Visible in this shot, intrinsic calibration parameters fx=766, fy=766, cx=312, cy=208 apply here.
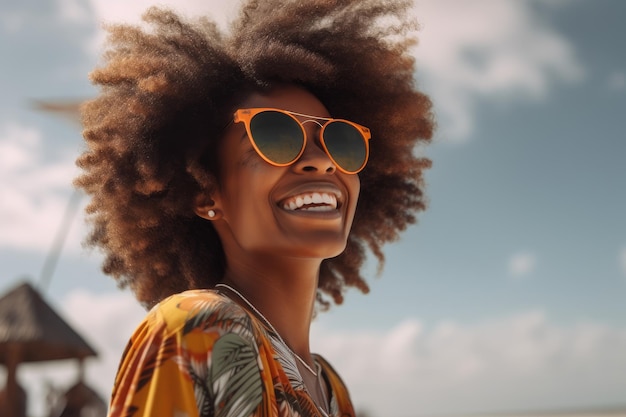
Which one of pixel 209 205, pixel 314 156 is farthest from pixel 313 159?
pixel 209 205

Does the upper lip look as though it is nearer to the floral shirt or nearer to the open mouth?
the open mouth

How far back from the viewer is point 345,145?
299 centimetres

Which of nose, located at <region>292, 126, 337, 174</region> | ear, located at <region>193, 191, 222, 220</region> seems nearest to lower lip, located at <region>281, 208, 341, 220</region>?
nose, located at <region>292, 126, 337, 174</region>

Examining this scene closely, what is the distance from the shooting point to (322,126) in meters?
2.99

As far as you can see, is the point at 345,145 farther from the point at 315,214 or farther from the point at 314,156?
the point at 315,214

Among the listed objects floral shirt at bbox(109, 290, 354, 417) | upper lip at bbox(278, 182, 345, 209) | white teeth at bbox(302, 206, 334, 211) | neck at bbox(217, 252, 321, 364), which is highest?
upper lip at bbox(278, 182, 345, 209)

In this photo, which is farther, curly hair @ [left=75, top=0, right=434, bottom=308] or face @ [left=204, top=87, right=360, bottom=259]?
curly hair @ [left=75, top=0, right=434, bottom=308]

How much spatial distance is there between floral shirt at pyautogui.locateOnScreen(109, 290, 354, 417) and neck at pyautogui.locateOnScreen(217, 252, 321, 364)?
572 millimetres

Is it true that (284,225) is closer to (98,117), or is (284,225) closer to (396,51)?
(98,117)

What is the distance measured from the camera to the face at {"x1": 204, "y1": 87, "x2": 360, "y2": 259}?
9.17ft

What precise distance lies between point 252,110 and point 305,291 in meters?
0.73

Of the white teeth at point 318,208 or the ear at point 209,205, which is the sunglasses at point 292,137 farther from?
the ear at point 209,205

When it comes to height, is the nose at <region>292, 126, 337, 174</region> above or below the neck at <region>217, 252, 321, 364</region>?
above

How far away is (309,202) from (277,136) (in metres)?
0.27
